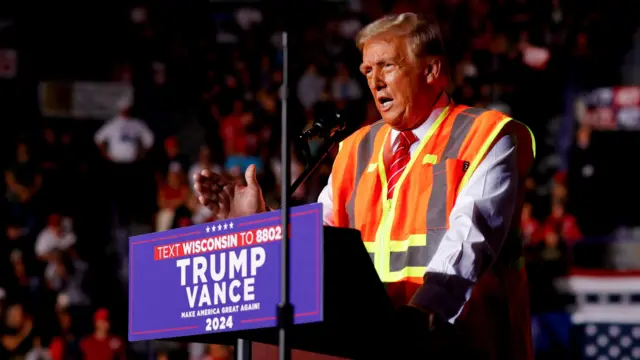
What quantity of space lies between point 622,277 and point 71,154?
601 centimetres

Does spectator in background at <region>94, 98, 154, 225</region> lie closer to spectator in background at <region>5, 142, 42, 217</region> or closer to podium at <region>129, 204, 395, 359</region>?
spectator in background at <region>5, 142, 42, 217</region>

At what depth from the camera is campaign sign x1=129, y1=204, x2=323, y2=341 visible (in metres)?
3.06

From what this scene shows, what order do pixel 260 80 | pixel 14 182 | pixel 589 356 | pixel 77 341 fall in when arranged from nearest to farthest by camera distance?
pixel 589 356 < pixel 77 341 < pixel 14 182 < pixel 260 80

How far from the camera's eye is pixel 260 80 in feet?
45.5

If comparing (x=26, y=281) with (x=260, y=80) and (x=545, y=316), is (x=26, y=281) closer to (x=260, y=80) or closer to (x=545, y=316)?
(x=260, y=80)

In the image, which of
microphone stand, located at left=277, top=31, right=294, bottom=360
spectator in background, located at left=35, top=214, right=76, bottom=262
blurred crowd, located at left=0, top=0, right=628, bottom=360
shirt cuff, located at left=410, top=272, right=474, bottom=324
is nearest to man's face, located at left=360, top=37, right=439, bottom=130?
shirt cuff, located at left=410, top=272, right=474, bottom=324

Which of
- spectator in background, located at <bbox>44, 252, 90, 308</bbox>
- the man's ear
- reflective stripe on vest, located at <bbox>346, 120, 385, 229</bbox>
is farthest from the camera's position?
spectator in background, located at <bbox>44, 252, 90, 308</bbox>

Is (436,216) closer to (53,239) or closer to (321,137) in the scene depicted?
(321,137)

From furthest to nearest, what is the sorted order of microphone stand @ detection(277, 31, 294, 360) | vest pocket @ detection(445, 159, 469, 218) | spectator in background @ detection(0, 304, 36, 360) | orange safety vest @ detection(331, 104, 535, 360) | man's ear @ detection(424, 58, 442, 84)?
spectator in background @ detection(0, 304, 36, 360) → man's ear @ detection(424, 58, 442, 84) → vest pocket @ detection(445, 159, 469, 218) → orange safety vest @ detection(331, 104, 535, 360) → microphone stand @ detection(277, 31, 294, 360)

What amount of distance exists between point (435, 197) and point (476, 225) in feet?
0.82

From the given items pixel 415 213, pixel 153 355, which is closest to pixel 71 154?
pixel 153 355

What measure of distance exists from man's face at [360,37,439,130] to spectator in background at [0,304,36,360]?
289 inches

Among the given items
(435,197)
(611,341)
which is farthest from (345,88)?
(435,197)

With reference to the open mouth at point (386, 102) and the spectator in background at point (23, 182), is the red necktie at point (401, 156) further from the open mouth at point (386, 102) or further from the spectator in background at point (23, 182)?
the spectator in background at point (23, 182)
